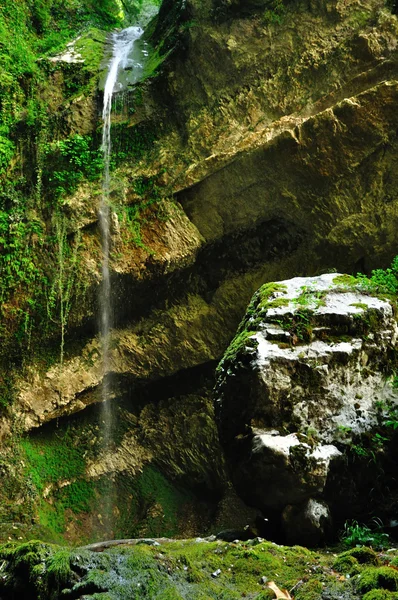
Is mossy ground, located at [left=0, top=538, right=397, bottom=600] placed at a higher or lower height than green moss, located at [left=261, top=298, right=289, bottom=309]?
lower

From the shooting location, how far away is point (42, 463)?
980 centimetres

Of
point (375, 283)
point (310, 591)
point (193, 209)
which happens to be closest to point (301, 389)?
point (375, 283)

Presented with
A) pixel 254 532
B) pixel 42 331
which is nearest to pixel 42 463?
pixel 42 331

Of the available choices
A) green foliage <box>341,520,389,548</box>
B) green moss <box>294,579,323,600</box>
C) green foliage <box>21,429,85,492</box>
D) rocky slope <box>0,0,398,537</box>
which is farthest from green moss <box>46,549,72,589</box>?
green foliage <box>21,429,85,492</box>

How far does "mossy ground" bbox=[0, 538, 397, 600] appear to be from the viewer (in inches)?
136

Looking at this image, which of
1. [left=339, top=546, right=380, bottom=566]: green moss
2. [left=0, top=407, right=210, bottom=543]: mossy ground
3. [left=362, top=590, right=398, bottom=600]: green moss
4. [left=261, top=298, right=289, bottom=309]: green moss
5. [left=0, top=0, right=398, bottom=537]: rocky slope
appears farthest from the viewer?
[left=0, top=0, right=398, bottom=537]: rocky slope

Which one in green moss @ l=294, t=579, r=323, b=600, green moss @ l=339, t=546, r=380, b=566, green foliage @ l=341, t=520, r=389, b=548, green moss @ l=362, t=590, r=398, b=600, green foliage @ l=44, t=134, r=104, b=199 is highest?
green foliage @ l=44, t=134, r=104, b=199

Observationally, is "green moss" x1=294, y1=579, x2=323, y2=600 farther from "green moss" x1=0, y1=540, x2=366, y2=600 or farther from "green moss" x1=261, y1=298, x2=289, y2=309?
"green moss" x1=261, y1=298, x2=289, y2=309

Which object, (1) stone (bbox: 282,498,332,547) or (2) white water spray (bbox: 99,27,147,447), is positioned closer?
(1) stone (bbox: 282,498,332,547)

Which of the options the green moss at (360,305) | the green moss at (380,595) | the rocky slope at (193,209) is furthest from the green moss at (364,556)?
the rocky slope at (193,209)

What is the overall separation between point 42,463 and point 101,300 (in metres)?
3.23

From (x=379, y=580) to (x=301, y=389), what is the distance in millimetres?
2368

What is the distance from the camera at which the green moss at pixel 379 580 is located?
3377mm

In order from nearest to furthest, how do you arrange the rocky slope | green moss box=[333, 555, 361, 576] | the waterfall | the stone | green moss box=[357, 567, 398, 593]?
green moss box=[357, 567, 398, 593] → green moss box=[333, 555, 361, 576] → the stone → the rocky slope → the waterfall
